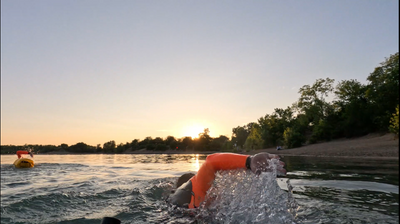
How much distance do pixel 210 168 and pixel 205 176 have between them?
0.17 metres

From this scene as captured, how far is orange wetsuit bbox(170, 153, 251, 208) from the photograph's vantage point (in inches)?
137

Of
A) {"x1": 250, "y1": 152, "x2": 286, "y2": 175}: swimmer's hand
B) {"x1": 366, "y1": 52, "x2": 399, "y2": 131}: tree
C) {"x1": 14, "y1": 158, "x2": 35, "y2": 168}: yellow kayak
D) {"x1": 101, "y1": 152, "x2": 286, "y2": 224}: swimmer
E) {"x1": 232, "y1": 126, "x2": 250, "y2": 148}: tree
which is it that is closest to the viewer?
{"x1": 250, "y1": 152, "x2": 286, "y2": 175}: swimmer's hand

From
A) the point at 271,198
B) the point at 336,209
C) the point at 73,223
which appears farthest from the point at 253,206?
the point at 73,223

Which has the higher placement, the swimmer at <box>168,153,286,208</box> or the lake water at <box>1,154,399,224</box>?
the swimmer at <box>168,153,286,208</box>

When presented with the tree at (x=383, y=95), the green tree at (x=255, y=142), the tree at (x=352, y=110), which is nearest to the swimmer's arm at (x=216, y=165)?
the tree at (x=383, y=95)

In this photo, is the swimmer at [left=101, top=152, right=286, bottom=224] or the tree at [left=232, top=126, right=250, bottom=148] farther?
the tree at [left=232, top=126, right=250, bottom=148]

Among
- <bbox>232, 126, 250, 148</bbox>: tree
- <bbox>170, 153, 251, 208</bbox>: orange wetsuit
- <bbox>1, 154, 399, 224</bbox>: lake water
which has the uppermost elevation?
<bbox>232, 126, 250, 148</bbox>: tree

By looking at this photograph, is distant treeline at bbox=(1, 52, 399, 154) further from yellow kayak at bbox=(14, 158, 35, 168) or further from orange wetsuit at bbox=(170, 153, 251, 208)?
orange wetsuit at bbox=(170, 153, 251, 208)

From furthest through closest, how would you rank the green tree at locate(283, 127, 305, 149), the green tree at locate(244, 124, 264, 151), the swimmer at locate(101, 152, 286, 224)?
the green tree at locate(244, 124, 264, 151) < the green tree at locate(283, 127, 305, 149) < the swimmer at locate(101, 152, 286, 224)

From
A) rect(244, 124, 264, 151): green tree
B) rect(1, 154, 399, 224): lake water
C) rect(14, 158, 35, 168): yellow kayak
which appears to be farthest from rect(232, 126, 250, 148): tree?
rect(1, 154, 399, 224): lake water

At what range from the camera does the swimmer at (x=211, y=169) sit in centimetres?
320

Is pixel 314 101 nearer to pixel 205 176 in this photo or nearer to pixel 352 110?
pixel 352 110

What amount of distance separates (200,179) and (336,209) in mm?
2451

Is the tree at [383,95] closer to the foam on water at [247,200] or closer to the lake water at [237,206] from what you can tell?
the lake water at [237,206]
